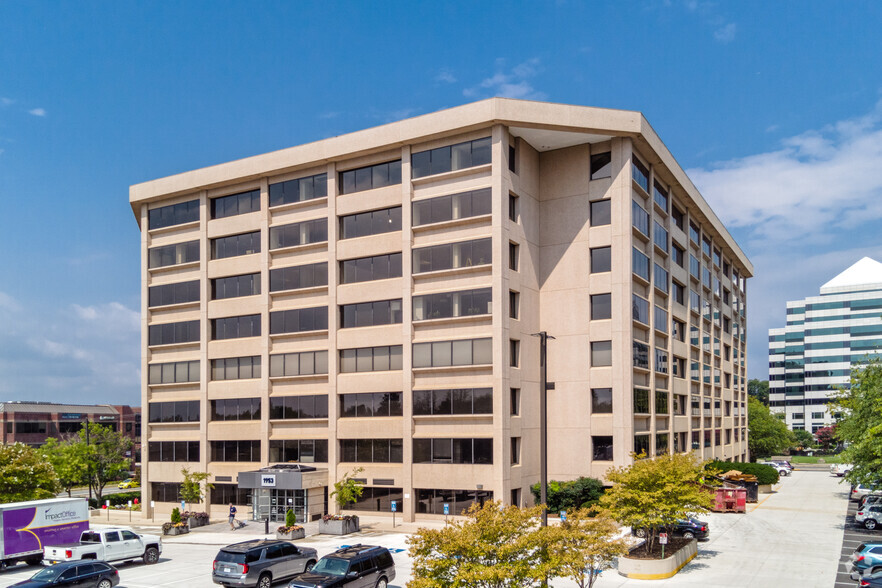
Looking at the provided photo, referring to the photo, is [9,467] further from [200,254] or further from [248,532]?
[200,254]

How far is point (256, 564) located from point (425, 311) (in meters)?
23.7

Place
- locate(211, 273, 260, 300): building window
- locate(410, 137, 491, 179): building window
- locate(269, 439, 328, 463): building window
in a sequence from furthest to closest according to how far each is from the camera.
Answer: locate(211, 273, 260, 300): building window → locate(269, 439, 328, 463): building window → locate(410, 137, 491, 179): building window

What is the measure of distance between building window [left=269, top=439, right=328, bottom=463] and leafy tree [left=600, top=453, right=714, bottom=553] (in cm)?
2500

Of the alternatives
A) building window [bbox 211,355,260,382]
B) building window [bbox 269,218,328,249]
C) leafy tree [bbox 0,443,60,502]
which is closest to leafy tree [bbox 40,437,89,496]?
leafy tree [bbox 0,443,60,502]

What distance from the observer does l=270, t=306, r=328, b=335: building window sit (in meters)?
53.7

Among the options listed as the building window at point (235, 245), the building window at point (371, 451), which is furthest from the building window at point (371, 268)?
the building window at point (371, 451)

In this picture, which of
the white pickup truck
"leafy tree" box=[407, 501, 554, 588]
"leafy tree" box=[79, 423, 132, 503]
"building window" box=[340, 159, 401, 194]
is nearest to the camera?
"leafy tree" box=[407, 501, 554, 588]

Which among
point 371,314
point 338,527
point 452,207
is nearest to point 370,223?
point 371,314

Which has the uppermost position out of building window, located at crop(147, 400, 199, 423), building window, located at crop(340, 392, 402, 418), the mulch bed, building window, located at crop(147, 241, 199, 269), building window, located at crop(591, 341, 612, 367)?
building window, located at crop(147, 241, 199, 269)

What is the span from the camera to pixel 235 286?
191ft

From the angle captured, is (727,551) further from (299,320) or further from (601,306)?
(299,320)

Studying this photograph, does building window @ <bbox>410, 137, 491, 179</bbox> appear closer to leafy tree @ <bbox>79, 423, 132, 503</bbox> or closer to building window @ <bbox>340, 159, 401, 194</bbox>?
building window @ <bbox>340, 159, 401, 194</bbox>

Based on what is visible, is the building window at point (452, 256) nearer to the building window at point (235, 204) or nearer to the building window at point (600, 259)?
the building window at point (600, 259)

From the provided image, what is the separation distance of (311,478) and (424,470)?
7.77 metres
